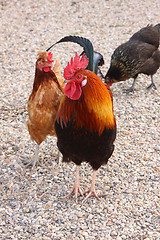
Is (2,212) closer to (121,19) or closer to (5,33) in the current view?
(5,33)

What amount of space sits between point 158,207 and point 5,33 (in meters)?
7.55

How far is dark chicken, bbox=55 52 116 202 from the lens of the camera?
3.25 meters

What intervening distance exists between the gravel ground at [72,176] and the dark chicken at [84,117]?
0.74m

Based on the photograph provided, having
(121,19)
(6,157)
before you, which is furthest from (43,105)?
(121,19)

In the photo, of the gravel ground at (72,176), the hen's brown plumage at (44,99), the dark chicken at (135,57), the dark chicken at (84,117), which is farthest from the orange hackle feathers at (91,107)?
the dark chicken at (135,57)

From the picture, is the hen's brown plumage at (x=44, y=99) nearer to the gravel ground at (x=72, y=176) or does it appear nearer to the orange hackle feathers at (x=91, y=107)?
the orange hackle feathers at (x=91, y=107)

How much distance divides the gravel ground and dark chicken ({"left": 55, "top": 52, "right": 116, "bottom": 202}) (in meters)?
0.74

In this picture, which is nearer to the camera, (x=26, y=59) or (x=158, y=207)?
(x=158, y=207)

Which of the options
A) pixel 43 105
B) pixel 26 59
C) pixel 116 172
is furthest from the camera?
pixel 26 59

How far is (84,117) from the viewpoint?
334cm

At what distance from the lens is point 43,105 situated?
13.1 feet

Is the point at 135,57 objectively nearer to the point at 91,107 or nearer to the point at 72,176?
the point at 72,176

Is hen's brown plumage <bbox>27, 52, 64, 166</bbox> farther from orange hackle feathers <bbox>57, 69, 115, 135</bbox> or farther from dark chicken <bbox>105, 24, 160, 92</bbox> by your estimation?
dark chicken <bbox>105, 24, 160, 92</bbox>

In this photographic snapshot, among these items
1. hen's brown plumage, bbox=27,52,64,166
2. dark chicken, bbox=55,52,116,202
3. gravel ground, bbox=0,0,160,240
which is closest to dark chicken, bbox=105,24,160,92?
gravel ground, bbox=0,0,160,240
